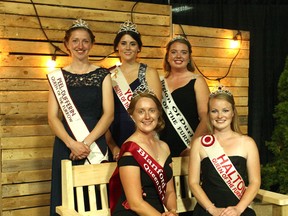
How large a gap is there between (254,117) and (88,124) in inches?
126

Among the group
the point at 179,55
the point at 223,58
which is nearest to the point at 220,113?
the point at 179,55

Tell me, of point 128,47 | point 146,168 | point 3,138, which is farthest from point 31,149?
point 146,168

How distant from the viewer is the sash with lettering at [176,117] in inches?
111

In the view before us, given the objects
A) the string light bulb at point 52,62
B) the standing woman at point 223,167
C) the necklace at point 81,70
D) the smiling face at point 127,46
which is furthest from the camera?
the string light bulb at point 52,62

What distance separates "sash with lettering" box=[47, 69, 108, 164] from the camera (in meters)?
2.46

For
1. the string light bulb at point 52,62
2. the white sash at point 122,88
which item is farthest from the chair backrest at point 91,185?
the string light bulb at point 52,62

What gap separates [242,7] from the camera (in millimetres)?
5016

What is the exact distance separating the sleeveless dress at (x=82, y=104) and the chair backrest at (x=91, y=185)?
0.76 feet

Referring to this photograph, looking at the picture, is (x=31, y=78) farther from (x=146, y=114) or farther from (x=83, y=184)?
(x=146, y=114)

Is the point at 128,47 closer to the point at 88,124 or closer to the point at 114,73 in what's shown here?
the point at 114,73

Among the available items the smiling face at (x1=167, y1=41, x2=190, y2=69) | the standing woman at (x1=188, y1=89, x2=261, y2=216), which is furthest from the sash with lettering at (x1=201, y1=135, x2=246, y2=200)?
the smiling face at (x1=167, y1=41, x2=190, y2=69)

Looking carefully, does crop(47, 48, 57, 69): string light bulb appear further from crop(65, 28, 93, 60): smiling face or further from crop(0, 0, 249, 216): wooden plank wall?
crop(65, 28, 93, 60): smiling face

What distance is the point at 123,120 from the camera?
271 centimetres

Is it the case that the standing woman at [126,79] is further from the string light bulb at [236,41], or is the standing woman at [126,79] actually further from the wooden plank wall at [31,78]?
the string light bulb at [236,41]
